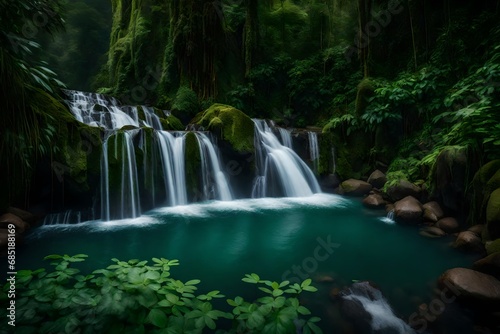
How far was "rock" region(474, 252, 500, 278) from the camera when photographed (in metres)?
4.04

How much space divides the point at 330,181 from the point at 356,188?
1.27 metres

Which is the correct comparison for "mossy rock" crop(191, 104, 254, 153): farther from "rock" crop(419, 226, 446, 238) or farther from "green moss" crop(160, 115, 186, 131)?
"rock" crop(419, 226, 446, 238)

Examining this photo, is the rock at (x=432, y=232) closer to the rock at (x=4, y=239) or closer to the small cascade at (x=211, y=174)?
the small cascade at (x=211, y=174)

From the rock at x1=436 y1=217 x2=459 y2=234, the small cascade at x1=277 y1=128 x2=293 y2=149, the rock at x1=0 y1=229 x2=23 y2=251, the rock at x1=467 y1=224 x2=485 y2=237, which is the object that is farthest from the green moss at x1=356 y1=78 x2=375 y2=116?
the rock at x1=0 y1=229 x2=23 y2=251

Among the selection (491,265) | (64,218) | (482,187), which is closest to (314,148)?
(482,187)

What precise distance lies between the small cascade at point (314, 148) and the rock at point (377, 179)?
218 centimetres

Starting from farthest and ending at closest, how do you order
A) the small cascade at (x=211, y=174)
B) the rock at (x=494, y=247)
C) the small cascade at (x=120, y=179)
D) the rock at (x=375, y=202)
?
the small cascade at (x=211, y=174) → the rock at (x=375, y=202) → the small cascade at (x=120, y=179) → the rock at (x=494, y=247)

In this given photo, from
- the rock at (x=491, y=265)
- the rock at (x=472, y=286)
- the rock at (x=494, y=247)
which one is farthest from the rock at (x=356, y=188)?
the rock at (x=472, y=286)

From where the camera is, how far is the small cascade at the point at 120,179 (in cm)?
750

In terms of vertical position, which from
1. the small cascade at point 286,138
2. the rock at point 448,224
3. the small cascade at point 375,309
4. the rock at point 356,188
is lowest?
the small cascade at point 375,309

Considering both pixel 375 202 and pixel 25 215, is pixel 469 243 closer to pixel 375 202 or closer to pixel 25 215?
pixel 375 202

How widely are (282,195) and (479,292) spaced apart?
23.5 ft

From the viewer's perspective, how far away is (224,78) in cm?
1590

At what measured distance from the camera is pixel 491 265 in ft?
13.4
